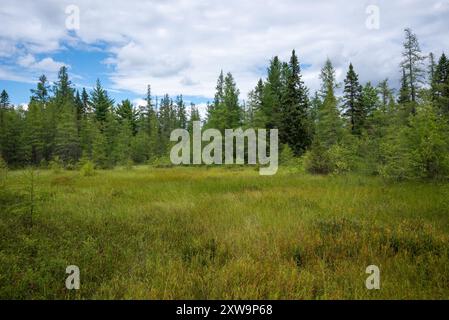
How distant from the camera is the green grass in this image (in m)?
4.05

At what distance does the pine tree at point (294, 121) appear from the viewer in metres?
33.8

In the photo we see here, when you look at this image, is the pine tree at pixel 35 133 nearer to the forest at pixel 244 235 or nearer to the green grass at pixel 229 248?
the forest at pixel 244 235

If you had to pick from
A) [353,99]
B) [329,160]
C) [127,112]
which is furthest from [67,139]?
[353,99]

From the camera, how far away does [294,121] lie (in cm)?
3375

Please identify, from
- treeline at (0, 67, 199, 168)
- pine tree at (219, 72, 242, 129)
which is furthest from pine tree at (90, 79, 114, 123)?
pine tree at (219, 72, 242, 129)

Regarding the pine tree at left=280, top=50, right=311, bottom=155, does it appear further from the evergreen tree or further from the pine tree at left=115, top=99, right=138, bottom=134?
the pine tree at left=115, top=99, right=138, bottom=134

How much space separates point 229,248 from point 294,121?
98.2ft

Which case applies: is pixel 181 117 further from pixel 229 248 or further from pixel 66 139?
pixel 229 248

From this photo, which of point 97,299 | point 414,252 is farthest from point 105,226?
point 414,252

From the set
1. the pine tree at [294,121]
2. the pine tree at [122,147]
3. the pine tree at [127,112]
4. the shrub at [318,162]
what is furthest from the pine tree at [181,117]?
the shrub at [318,162]

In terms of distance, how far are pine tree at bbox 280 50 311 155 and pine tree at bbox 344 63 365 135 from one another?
15.6 ft

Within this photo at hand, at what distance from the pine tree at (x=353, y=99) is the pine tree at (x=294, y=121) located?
15.6ft

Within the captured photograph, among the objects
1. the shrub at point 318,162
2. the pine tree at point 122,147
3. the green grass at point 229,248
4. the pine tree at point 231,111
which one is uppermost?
the pine tree at point 231,111
